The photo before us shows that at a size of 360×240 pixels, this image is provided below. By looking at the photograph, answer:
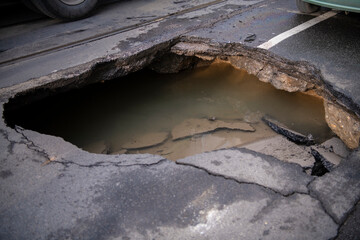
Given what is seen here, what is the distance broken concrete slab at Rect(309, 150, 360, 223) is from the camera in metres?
1.80

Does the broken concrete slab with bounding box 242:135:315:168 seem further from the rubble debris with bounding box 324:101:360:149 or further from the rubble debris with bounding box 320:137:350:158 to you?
the rubble debris with bounding box 324:101:360:149

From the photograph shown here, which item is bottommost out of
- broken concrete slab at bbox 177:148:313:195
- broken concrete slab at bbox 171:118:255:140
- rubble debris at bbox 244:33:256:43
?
broken concrete slab at bbox 171:118:255:140

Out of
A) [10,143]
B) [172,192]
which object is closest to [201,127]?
[172,192]

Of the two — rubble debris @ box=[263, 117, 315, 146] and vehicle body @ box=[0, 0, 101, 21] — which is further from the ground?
vehicle body @ box=[0, 0, 101, 21]

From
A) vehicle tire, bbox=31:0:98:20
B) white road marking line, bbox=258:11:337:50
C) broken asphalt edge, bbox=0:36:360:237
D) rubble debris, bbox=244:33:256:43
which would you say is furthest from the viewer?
vehicle tire, bbox=31:0:98:20

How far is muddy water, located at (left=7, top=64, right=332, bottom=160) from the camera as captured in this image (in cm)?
382

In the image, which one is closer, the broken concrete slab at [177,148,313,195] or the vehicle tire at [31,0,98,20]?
the broken concrete slab at [177,148,313,195]

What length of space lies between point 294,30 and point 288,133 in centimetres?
154

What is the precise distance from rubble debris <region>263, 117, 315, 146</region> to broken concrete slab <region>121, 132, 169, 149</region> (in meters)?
1.50

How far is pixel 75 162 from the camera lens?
227 centimetres

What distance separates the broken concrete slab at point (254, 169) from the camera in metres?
1.99

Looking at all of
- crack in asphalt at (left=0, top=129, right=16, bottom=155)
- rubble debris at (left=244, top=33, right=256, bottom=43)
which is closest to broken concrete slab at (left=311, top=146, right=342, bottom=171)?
rubble debris at (left=244, top=33, right=256, bottom=43)

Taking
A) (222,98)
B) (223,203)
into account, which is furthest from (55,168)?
(222,98)

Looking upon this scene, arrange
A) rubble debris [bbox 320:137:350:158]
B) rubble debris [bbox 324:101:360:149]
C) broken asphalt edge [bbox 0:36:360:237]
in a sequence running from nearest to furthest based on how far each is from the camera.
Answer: broken asphalt edge [bbox 0:36:360:237], rubble debris [bbox 324:101:360:149], rubble debris [bbox 320:137:350:158]
